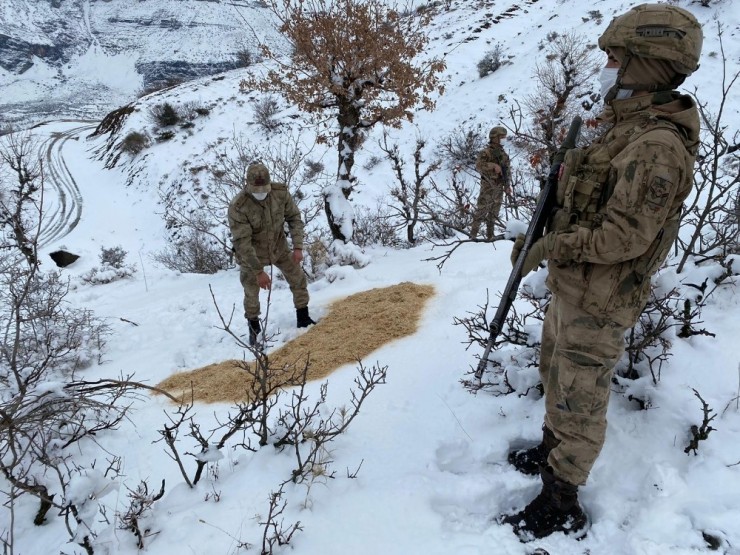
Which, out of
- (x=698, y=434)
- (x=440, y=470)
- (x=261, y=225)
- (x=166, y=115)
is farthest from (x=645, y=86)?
(x=166, y=115)

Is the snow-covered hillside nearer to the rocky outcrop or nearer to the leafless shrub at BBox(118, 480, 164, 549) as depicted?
the rocky outcrop

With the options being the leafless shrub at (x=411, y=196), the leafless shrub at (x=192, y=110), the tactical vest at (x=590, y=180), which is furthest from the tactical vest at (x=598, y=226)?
the leafless shrub at (x=192, y=110)

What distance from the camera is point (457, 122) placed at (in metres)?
17.3

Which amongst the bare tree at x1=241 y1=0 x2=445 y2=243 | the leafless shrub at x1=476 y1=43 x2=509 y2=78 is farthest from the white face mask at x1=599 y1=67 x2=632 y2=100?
the leafless shrub at x1=476 y1=43 x2=509 y2=78

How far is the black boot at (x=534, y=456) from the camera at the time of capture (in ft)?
7.45

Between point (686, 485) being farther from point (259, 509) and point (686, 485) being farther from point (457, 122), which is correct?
point (457, 122)

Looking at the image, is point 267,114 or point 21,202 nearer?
point 21,202

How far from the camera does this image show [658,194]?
1542mm

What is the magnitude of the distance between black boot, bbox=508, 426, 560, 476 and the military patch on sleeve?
1271mm

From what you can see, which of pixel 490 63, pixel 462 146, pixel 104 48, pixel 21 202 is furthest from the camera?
pixel 104 48

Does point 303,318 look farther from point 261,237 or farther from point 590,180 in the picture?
point 590,180

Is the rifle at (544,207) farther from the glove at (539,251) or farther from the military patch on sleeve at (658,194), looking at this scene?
the military patch on sleeve at (658,194)

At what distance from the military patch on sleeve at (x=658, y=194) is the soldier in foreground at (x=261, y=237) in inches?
129

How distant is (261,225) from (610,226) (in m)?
3.62
